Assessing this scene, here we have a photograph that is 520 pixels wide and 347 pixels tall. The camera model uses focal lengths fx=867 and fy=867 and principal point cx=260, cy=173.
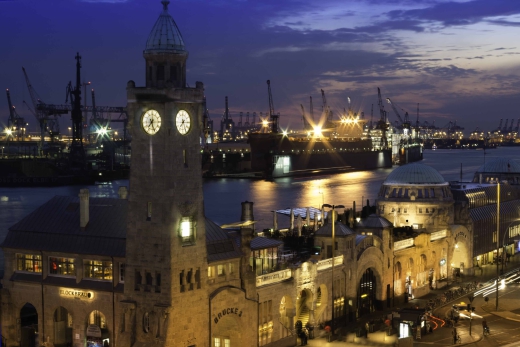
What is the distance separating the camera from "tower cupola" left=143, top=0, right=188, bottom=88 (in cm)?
3638

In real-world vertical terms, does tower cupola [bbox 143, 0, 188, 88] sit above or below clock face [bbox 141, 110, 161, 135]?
above

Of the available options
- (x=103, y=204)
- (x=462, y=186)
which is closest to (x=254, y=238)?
(x=103, y=204)

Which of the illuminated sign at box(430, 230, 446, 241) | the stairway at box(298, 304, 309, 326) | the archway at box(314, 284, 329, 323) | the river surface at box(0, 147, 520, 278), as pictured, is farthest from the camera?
the river surface at box(0, 147, 520, 278)

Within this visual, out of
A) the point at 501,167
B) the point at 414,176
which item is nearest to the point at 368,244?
the point at 414,176

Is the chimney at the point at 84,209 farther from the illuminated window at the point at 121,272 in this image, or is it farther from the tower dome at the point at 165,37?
the tower dome at the point at 165,37

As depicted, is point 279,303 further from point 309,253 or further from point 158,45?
point 158,45

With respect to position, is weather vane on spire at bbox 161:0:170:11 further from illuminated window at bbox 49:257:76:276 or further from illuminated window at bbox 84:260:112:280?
illuminated window at bbox 49:257:76:276

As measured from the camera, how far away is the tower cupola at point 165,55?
119 feet

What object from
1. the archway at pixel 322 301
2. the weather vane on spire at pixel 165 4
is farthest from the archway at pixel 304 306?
the weather vane on spire at pixel 165 4

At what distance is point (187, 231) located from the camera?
122 feet

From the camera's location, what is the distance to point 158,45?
1432 inches

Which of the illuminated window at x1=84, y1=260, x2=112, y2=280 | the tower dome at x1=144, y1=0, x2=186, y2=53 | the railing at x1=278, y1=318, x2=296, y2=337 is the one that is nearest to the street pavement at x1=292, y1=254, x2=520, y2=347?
the railing at x1=278, y1=318, x2=296, y2=337

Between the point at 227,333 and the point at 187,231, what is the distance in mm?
6245

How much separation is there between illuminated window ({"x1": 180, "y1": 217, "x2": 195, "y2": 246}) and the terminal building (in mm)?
58
